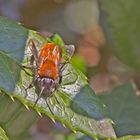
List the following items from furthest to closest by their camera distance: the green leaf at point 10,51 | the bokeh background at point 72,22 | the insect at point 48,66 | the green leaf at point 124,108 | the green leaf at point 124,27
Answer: the bokeh background at point 72,22, the green leaf at point 124,27, the green leaf at point 124,108, the insect at point 48,66, the green leaf at point 10,51

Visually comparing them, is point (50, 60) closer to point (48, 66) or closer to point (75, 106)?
point (48, 66)

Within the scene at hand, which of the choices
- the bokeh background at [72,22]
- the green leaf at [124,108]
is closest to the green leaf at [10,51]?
the green leaf at [124,108]

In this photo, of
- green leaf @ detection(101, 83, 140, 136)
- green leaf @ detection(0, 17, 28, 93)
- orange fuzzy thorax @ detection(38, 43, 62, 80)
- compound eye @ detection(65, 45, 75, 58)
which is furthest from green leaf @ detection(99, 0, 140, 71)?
green leaf @ detection(0, 17, 28, 93)

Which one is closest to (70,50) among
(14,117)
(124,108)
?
(14,117)

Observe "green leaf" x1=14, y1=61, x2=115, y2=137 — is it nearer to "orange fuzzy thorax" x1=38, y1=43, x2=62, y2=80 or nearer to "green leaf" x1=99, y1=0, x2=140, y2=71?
"orange fuzzy thorax" x1=38, y1=43, x2=62, y2=80

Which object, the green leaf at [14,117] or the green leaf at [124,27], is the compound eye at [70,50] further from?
the green leaf at [124,27]

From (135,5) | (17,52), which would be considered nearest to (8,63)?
(17,52)
